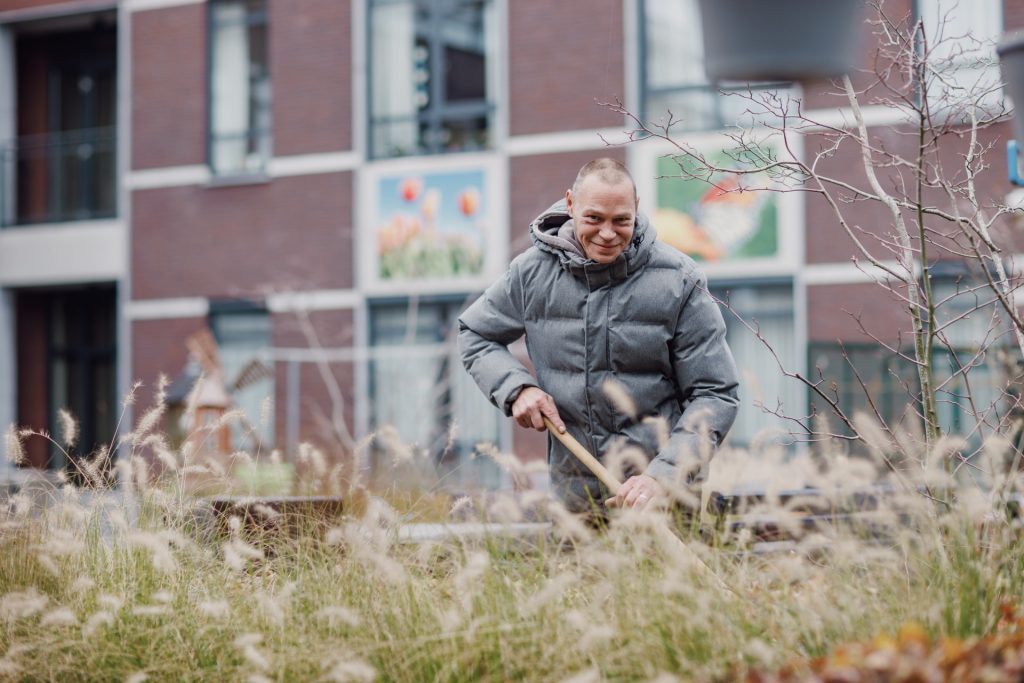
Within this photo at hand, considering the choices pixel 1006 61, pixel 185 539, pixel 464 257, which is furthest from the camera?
pixel 464 257

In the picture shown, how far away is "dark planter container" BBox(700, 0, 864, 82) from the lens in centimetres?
323

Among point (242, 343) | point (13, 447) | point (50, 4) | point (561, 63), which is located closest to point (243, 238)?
point (242, 343)

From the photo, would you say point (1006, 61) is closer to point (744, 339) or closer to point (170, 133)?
point (744, 339)

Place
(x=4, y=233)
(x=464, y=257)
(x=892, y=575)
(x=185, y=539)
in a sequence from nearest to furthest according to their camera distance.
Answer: (x=892, y=575) < (x=185, y=539) < (x=464, y=257) < (x=4, y=233)

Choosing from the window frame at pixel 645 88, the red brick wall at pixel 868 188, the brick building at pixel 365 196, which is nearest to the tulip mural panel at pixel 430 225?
the brick building at pixel 365 196

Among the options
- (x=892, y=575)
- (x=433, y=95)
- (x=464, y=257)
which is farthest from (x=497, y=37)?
(x=892, y=575)

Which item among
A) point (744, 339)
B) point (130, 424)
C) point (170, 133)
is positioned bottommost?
point (130, 424)

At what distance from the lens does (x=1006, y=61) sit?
4.09 m

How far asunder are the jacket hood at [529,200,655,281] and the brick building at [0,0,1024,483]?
8857mm

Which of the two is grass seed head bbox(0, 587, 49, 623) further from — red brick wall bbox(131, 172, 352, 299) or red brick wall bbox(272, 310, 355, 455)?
red brick wall bbox(131, 172, 352, 299)

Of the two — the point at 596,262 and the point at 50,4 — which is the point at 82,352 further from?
the point at 596,262

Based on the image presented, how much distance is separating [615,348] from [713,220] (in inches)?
394

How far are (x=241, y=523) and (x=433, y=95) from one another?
Result: 11.9 meters

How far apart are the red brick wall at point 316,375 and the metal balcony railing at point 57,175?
4128mm
